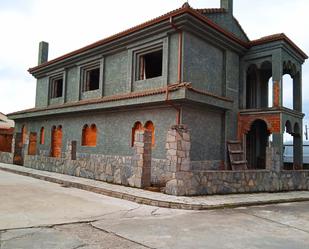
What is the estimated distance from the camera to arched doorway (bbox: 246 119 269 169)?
53.4 feet

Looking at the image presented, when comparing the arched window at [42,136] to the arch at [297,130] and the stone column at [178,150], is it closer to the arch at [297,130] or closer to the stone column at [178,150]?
the stone column at [178,150]

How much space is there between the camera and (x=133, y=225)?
6.29 metres

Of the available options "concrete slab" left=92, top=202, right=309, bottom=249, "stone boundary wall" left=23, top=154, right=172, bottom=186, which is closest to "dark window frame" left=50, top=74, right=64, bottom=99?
"stone boundary wall" left=23, top=154, right=172, bottom=186

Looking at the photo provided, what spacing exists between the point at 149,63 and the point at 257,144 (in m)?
7.14

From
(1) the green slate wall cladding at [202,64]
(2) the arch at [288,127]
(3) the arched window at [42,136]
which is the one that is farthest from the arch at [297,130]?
(3) the arched window at [42,136]

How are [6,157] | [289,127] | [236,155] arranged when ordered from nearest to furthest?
1. [236,155]
2. [289,127]
3. [6,157]

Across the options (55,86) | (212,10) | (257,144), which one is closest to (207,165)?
(257,144)

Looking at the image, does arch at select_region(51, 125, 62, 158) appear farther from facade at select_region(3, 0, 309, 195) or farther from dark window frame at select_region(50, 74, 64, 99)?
dark window frame at select_region(50, 74, 64, 99)

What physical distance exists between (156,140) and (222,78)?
14.6ft

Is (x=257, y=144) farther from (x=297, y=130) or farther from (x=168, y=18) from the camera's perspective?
(x=168, y=18)

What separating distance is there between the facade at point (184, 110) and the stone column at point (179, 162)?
3 centimetres

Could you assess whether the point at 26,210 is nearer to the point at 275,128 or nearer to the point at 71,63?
the point at 275,128

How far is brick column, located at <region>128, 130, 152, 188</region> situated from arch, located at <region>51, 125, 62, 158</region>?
9.65 metres

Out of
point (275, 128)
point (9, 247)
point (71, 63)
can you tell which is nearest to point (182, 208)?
point (9, 247)
